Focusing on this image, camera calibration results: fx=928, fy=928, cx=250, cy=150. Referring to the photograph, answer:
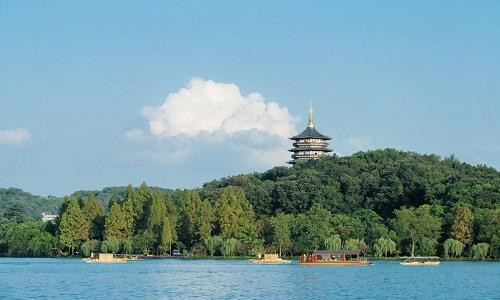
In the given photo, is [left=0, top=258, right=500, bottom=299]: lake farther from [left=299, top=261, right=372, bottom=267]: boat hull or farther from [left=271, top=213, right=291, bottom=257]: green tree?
[left=271, top=213, right=291, bottom=257]: green tree

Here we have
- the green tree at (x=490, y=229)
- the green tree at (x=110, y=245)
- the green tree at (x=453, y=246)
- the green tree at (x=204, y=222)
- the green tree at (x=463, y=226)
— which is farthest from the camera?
the green tree at (x=110, y=245)

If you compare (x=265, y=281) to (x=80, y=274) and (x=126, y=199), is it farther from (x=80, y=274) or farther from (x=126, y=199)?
(x=126, y=199)

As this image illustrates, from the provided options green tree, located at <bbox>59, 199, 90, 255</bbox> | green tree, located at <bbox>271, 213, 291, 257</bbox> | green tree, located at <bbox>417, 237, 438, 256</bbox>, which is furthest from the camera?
green tree, located at <bbox>59, 199, 90, 255</bbox>

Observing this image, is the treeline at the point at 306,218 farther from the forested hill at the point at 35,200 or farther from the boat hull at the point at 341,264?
the forested hill at the point at 35,200

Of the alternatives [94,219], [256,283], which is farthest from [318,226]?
[256,283]

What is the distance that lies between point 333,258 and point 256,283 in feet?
71.2

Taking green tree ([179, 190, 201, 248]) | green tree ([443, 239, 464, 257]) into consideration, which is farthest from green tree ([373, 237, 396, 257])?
green tree ([179, 190, 201, 248])

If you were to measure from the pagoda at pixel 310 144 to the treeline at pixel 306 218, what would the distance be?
48.6 feet

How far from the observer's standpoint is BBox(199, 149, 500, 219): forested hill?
7494cm

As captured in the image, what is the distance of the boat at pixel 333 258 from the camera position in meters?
61.4

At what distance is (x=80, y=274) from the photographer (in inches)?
1973

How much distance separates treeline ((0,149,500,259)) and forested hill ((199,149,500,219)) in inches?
3.8

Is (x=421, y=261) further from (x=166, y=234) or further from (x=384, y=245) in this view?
(x=166, y=234)

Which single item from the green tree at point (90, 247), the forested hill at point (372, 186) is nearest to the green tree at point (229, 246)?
the forested hill at point (372, 186)
